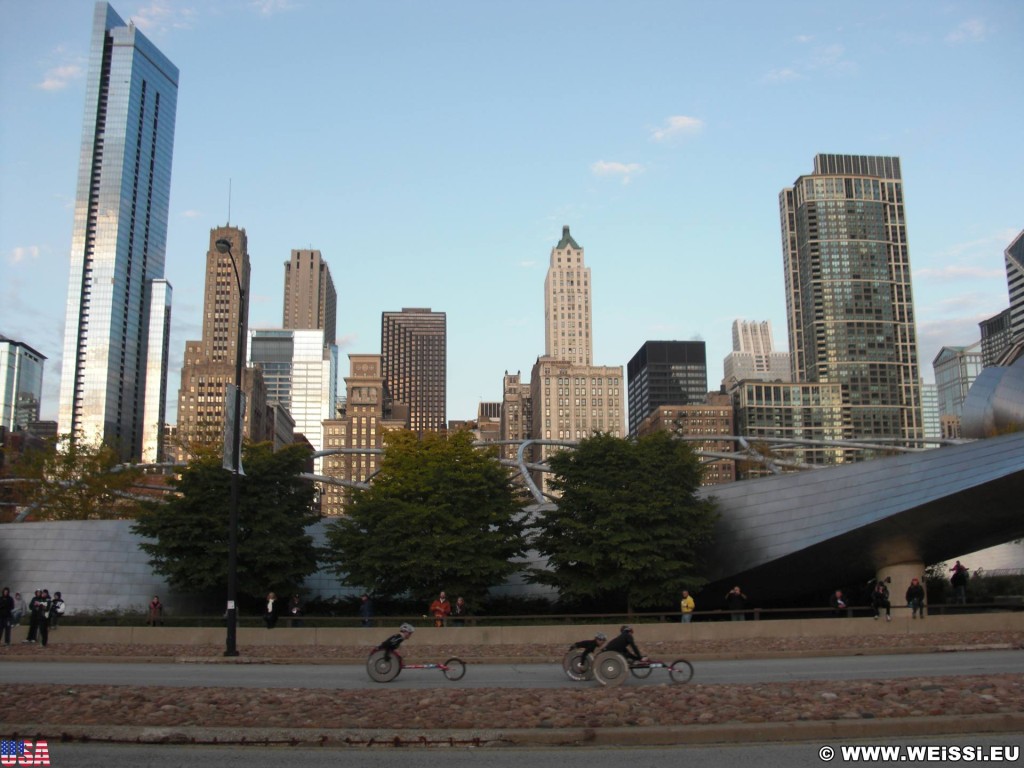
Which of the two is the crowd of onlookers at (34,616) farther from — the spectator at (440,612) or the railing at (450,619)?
the spectator at (440,612)

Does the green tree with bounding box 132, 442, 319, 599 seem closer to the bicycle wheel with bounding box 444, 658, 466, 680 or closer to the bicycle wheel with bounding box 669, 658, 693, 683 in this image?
the bicycle wheel with bounding box 444, 658, 466, 680

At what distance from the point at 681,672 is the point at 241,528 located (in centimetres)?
2327

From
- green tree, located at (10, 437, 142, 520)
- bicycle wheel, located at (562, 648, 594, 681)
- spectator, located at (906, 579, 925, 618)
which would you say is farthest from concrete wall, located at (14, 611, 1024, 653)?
green tree, located at (10, 437, 142, 520)

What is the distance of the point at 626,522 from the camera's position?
3372cm

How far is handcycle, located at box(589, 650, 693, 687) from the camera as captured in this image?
50.1 ft

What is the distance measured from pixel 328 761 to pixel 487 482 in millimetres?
26125

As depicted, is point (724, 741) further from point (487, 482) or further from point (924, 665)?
point (487, 482)

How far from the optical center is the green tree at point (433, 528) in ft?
111

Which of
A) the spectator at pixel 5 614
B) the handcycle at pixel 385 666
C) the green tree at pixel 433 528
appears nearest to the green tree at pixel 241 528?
the green tree at pixel 433 528

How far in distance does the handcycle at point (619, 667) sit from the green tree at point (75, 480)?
42.4 meters

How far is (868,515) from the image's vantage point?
32.7m

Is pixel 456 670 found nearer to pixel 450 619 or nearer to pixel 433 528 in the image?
pixel 450 619

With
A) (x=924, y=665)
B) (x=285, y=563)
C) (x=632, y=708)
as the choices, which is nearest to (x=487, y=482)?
(x=285, y=563)

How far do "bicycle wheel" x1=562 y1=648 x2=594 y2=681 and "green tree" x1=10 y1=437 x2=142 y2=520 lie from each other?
4086 cm
